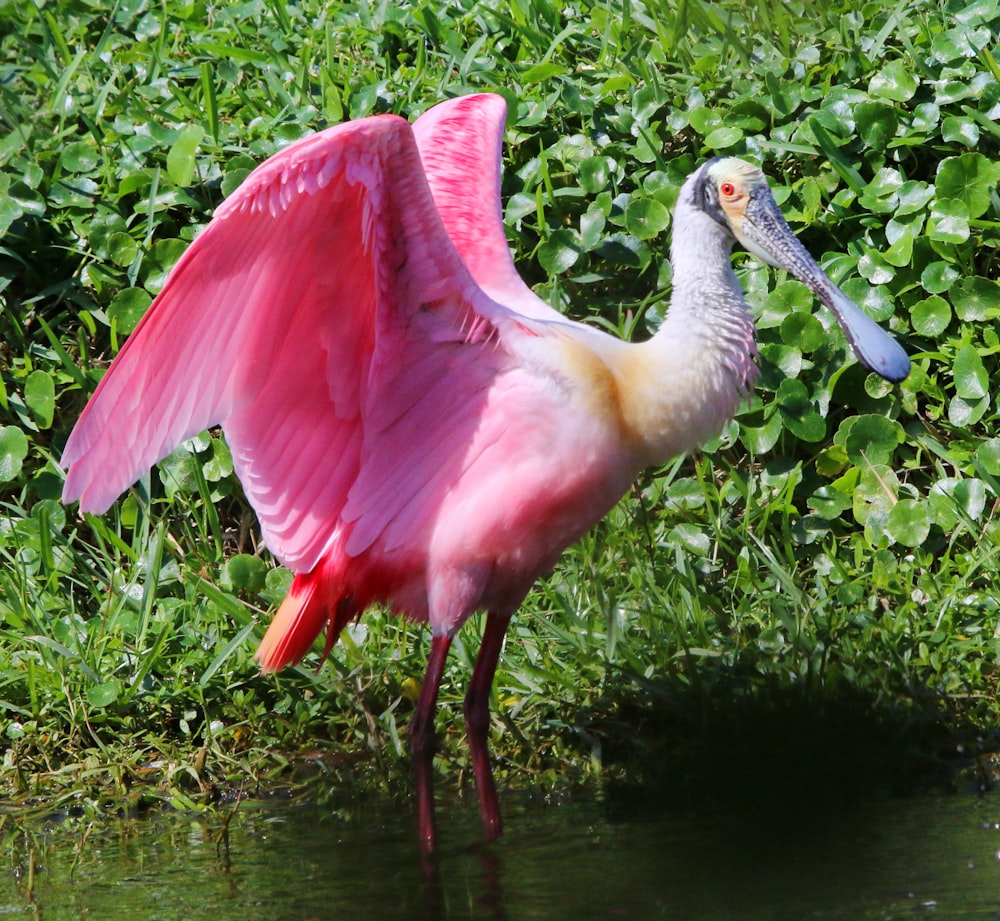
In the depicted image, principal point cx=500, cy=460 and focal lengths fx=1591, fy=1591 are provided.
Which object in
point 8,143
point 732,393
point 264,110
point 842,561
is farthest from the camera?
point 264,110

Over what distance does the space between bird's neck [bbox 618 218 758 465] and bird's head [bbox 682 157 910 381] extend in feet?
0.76

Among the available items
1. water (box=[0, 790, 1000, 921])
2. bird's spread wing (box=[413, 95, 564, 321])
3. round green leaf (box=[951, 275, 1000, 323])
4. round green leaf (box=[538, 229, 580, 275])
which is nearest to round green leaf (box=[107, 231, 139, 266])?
bird's spread wing (box=[413, 95, 564, 321])

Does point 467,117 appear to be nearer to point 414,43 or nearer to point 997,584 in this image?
point 414,43

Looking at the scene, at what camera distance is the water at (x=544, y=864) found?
9.93 feet

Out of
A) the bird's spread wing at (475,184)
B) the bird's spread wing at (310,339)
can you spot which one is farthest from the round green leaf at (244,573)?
the bird's spread wing at (475,184)

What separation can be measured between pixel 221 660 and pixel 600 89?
8.16ft

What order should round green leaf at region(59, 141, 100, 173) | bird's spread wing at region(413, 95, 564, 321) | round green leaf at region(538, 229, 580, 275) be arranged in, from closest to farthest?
bird's spread wing at region(413, 95, 564, 321) < round green leaf at region(538, 229, 580, 275) < round green leaf at region(59, 141, 100, 173)

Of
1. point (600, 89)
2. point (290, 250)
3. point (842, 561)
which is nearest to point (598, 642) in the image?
point (842, 561)

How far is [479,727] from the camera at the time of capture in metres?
3.89

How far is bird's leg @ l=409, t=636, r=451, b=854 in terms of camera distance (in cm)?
369

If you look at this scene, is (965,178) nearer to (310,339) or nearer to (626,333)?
(626,333)

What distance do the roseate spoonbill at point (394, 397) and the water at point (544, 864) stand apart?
0.70 ft

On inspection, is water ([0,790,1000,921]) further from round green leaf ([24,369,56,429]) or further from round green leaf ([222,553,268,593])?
round green leaf ([24,369,56,429])

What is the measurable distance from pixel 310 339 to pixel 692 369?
0.88 m
